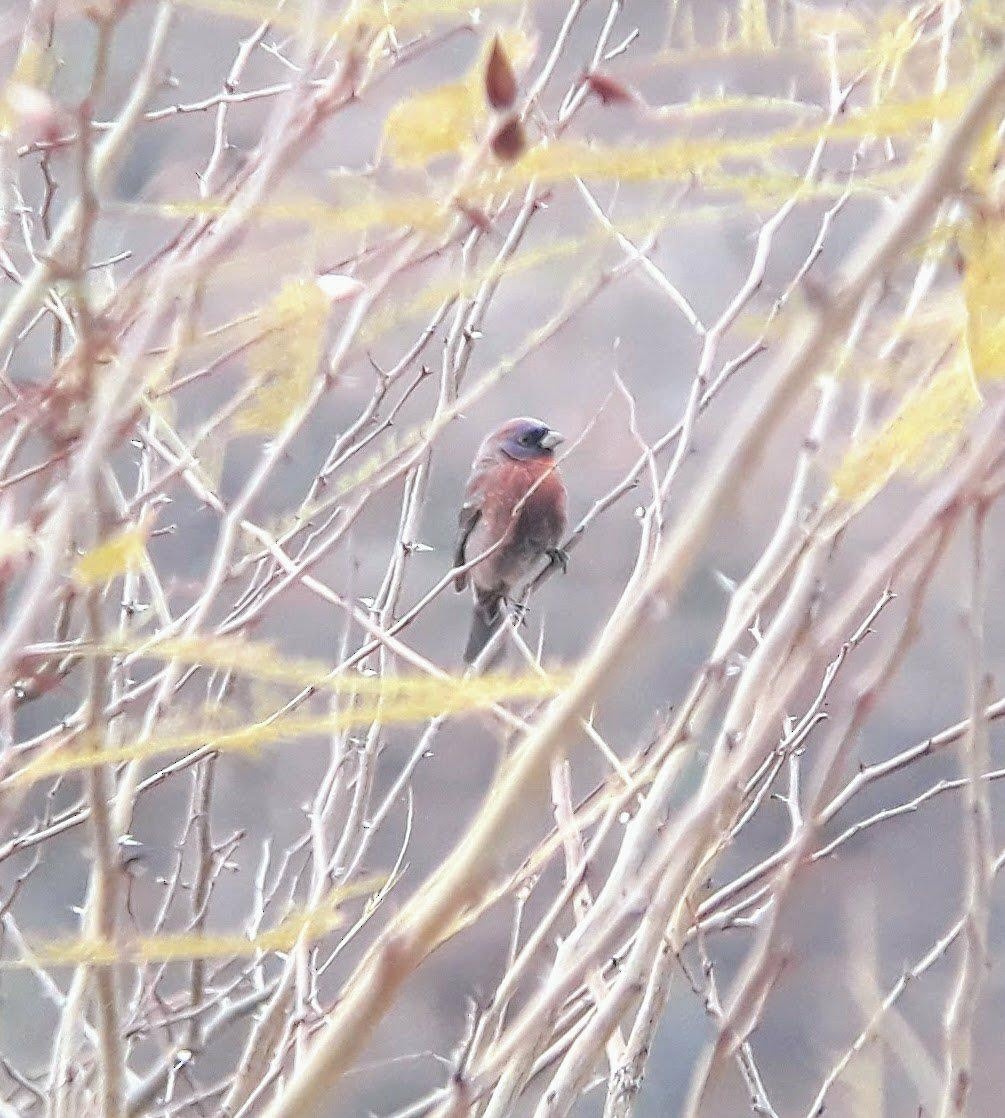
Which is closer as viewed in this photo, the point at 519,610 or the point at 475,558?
the point at 475,558

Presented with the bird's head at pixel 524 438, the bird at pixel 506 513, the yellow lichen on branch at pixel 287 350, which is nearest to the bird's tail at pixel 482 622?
the bird at pixel 506 513

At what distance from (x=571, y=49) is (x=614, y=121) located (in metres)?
0.32

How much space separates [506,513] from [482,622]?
6.3 inches

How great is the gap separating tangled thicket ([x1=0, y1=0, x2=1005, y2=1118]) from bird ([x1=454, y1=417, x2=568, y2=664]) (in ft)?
0.14

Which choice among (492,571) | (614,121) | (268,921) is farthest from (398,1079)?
(614,121)

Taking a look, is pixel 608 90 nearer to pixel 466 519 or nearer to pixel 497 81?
pixel 497 81

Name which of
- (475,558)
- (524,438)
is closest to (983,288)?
(475,558)

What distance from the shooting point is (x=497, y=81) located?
1.18ft

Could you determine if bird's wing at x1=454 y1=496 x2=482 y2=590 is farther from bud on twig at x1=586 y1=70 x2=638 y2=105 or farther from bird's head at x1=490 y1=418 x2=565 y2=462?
bud on twig at x1=586 y1=70 x2=638 y2=105

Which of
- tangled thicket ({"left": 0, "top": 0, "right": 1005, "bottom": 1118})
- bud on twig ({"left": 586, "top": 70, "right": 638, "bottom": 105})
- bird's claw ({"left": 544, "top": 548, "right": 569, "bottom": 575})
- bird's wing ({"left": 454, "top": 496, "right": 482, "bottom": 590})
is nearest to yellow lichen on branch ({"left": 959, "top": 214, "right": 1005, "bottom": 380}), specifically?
tangled thicket ({"left": 0, "top": 0, "right": 1005, "bottom": 1118})

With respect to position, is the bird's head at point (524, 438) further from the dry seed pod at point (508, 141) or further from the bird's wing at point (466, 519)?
the dry seed pod at point (508, 141)

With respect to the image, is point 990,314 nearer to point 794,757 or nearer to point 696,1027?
point 794,757

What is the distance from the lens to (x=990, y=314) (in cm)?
33

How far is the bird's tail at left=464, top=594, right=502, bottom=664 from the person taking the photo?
5.76ft
